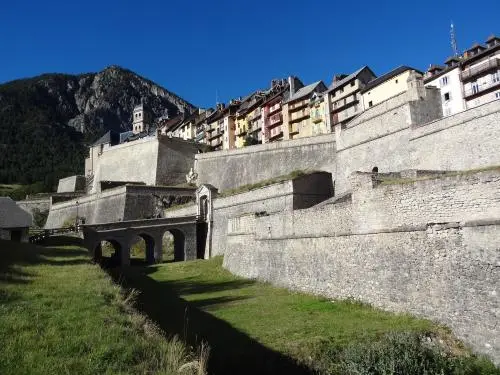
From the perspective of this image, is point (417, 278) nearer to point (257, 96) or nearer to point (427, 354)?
point (427, 354)

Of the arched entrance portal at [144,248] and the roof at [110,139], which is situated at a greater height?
the roof at [110,139]

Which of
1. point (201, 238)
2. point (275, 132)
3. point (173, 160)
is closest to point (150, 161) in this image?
point (173, 160)

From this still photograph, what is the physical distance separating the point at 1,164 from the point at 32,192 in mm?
29222

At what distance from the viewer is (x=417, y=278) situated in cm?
1295

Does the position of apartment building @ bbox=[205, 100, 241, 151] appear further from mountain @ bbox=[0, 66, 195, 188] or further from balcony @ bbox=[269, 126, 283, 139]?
mountain @ bbox=[0, 66, 195, 188]

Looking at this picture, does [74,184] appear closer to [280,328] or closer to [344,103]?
[344,103]

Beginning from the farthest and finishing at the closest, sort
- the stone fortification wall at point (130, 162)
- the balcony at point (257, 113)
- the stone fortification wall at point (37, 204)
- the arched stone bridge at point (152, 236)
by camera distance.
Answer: the balcony at point (257, 113) < the stone fortification wall at point (37, 204) < the stone fortification wall at point (130, 162) < the arched stone bridge at point (152, 236)

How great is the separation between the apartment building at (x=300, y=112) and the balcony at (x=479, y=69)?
18193 mm

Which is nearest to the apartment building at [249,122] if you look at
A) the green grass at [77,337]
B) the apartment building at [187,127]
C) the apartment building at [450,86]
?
the apartment building at [187,127]

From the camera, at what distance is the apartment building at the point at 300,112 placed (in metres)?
→ 54.2

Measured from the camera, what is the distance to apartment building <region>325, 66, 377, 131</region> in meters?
46.7

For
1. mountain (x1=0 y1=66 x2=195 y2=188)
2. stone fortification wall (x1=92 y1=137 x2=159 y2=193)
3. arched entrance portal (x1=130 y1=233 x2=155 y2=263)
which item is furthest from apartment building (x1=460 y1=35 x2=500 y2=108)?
mountain (x1=0 y1=66 x2=195 y2=188)

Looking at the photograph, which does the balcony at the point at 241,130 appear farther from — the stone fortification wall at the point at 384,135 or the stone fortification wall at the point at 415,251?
the stone fortification wall at the point at 415,251

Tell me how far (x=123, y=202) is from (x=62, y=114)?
10860 cm
